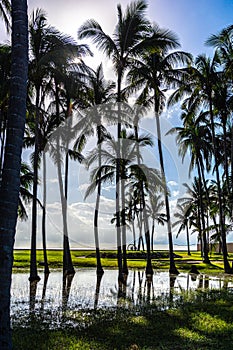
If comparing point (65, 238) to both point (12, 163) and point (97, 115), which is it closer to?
point (97, 115)

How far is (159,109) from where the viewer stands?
26562 millimetres

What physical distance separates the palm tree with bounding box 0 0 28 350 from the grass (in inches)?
56.8

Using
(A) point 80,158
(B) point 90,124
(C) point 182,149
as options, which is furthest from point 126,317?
(C) point 182,149

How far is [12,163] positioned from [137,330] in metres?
4.21

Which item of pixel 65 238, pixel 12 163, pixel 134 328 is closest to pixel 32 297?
pixel 134 328

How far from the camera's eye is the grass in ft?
21.3

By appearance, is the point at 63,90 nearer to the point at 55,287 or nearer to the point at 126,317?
the point at 55,287

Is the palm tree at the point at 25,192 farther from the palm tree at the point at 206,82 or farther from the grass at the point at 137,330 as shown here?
the grass at the point at 137,330

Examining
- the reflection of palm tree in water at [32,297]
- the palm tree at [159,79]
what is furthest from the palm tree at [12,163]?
the palm tree at [159,79]

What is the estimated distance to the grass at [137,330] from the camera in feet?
21.3

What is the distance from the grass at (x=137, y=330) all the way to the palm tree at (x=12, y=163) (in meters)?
1.44

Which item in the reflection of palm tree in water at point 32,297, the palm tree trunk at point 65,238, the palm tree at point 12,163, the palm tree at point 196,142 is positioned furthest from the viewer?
the palm tree at point 196,142

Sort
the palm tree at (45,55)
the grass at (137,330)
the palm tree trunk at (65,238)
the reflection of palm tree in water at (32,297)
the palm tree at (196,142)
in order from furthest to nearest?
the palm tree at (196,142)
the palm tree trunk at (65,238)
the palm tree at (45,55)
the reflection of palm tree in water at (32,297)
the grass at (137,330)

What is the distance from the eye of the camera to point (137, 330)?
301 inches
